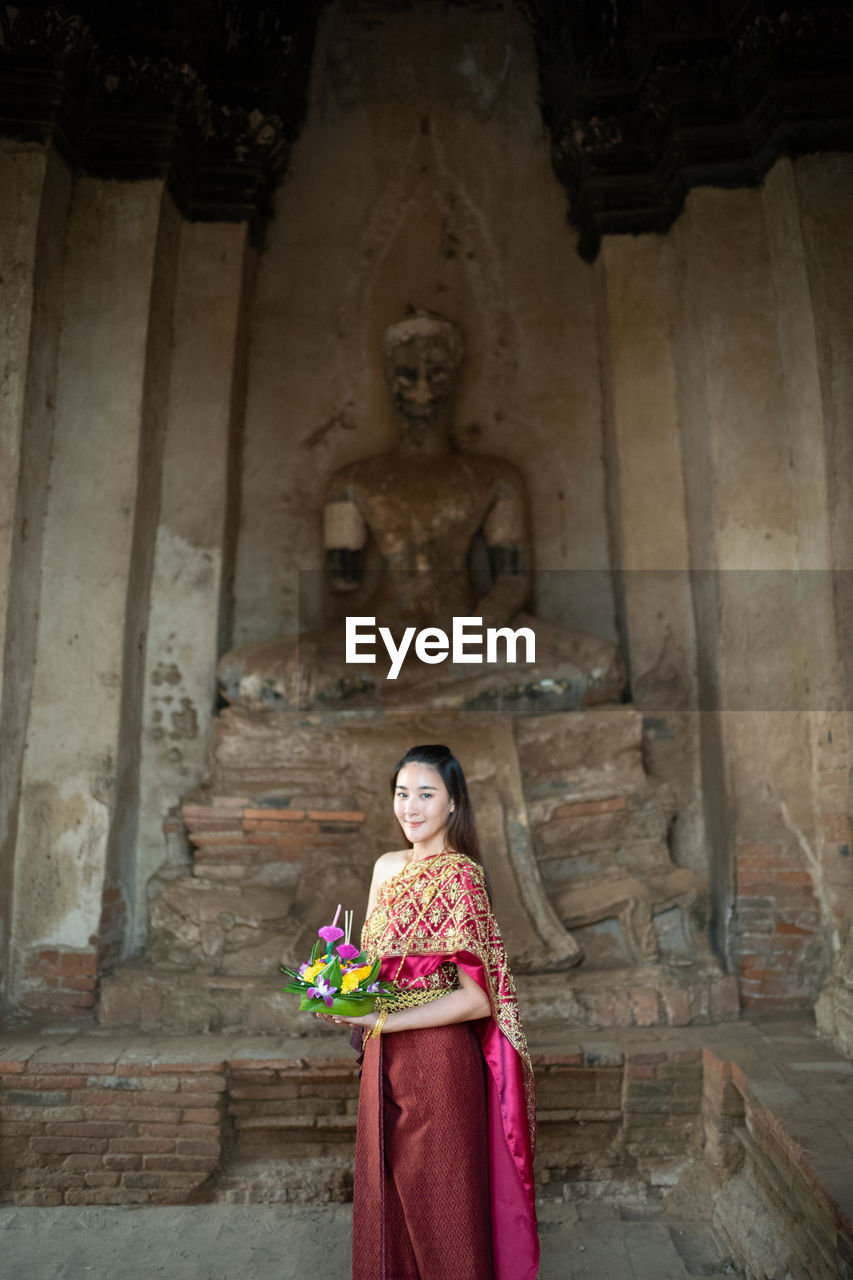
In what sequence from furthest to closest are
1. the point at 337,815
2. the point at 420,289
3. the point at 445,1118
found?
the point at 420,289 → the point at 337,815 → the point at 445,1118

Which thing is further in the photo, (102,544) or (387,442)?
(387,442)

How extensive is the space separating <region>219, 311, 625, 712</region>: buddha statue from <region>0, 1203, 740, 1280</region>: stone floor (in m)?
2.18

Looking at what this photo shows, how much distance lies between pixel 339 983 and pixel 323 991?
0.04m

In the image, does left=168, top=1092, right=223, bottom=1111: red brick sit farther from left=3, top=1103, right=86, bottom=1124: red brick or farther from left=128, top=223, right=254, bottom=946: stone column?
left=128, top=223, right=254, bottom=946: stone column

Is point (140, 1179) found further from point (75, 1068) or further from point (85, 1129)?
point (75, 1068)

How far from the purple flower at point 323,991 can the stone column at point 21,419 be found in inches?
107

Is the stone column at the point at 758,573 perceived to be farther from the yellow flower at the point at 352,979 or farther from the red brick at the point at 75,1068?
the yellow flower at the point at 352,979

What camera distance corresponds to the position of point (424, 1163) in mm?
2148

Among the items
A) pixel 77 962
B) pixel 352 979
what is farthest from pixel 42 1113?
pixel 352 979

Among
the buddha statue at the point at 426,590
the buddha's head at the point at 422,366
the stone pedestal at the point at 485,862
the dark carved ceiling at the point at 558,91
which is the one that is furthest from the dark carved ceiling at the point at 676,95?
the stone pedestal at the point at 485,862

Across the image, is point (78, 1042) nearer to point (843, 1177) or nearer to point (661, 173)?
point (843, 1177)

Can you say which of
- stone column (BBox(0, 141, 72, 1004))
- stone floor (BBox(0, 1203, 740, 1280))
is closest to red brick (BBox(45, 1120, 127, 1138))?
stone floor (BBox(0, 1203, 740, 1280))

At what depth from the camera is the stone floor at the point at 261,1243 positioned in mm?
2932

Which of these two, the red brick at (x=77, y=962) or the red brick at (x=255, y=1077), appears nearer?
the red brick at (x=255, y=1077)
